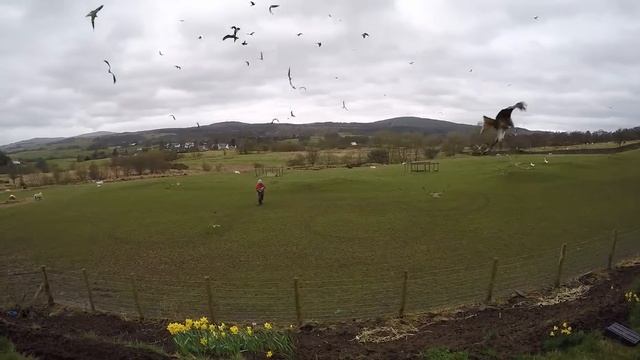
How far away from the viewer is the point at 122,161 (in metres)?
86.1

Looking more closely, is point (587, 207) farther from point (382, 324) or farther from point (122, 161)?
point (122, 161)

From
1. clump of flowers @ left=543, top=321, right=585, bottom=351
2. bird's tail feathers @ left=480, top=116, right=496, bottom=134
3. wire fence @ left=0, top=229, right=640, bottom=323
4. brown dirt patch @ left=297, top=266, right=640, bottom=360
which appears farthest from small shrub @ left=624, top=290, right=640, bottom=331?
bird's tail feathers @ left=480, top=116, right=496, bottom=134

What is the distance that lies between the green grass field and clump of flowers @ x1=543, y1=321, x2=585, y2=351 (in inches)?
236

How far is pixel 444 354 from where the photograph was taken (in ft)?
28.7

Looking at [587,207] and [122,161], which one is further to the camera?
[122,161]

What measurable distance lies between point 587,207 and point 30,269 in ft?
113

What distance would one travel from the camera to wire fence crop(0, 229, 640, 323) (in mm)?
15230

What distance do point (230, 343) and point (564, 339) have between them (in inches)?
259

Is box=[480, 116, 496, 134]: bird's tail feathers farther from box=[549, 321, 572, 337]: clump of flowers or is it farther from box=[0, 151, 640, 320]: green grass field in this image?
box=[0, 151, 640, 320]: green grass field

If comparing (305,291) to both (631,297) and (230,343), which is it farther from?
(631,297)

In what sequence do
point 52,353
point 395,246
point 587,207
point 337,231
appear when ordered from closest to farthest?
1. point 52,353
2. point 395,246
3. point 337,231
4. point 587,207

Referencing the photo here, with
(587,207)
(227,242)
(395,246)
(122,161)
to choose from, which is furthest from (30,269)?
(122,161)

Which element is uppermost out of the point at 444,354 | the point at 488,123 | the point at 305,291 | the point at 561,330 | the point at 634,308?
the point at 488,123

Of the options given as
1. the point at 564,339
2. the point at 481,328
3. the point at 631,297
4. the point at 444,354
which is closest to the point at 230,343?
the point at 444,354
